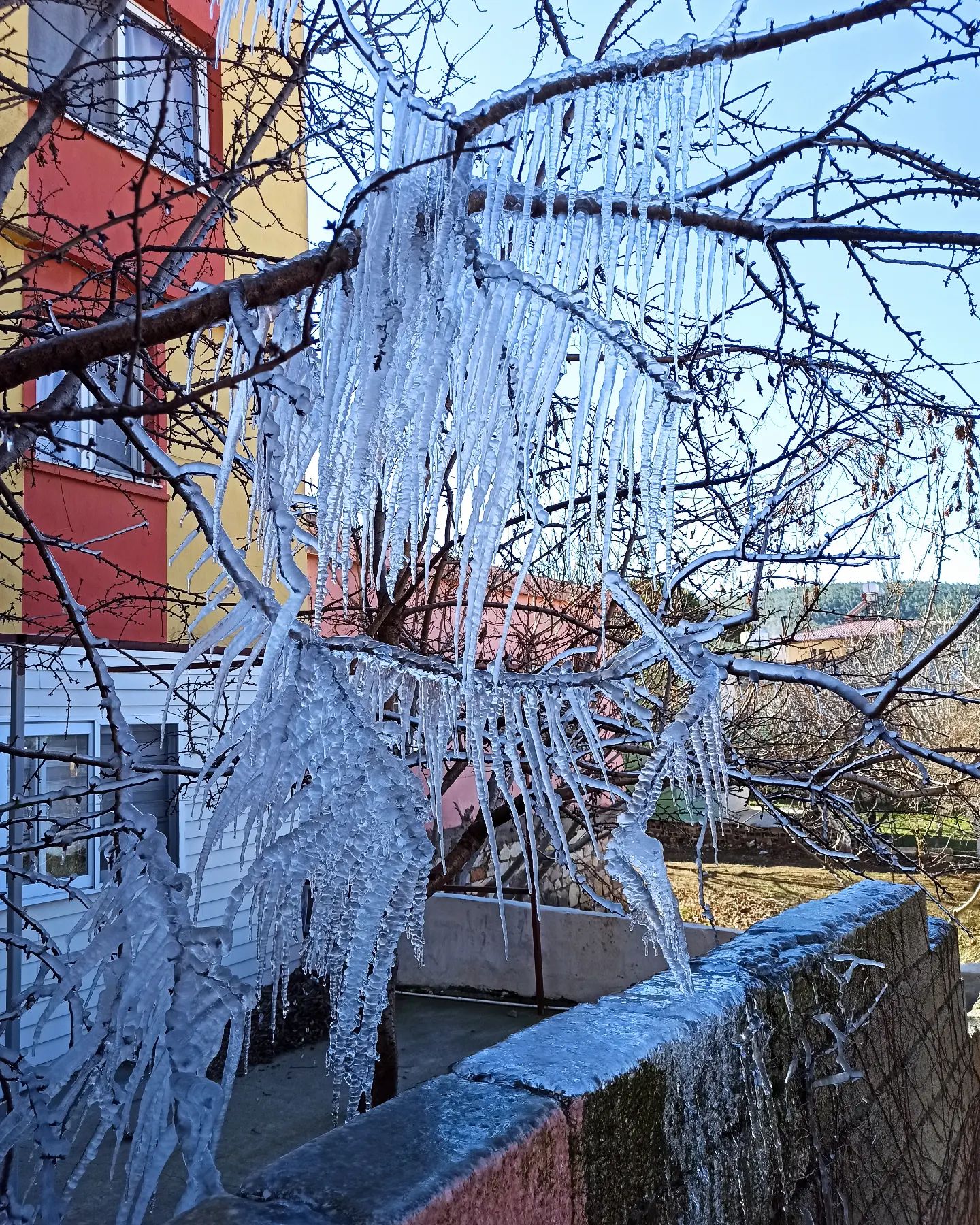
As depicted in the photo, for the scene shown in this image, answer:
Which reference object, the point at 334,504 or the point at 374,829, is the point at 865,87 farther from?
the point at 374,829

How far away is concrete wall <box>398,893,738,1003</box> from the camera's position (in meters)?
7.56

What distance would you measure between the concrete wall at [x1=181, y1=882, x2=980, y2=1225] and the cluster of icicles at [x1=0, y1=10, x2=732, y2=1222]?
0.75 ft

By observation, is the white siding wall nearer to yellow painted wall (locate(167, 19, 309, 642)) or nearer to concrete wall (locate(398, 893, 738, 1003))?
yellow painted wall (locate(167, 19, 309, 642))

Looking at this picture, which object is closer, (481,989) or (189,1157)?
(189,1157)

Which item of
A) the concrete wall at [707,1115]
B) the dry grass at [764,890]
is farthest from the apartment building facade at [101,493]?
the dry grass at [764,890]

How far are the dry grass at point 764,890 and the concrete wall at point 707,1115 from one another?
16.9 feet

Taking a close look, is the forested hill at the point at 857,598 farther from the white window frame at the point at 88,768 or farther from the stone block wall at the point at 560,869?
the white window frame at the point at 88,768

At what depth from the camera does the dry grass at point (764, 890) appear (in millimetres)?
10047

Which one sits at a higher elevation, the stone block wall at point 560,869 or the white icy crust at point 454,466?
the white icy crust at point 454,466

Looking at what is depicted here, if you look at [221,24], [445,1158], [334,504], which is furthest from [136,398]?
[445,1158]

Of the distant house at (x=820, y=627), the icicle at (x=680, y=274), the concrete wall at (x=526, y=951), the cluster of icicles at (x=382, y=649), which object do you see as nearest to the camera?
the cluster of icicles at (x=382, y=649)

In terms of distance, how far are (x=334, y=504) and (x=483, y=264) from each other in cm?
48

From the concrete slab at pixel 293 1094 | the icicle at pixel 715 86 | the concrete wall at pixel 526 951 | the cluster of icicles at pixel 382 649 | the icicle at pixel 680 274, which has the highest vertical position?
the icicle at pixel 715 86

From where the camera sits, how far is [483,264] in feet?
5.45
